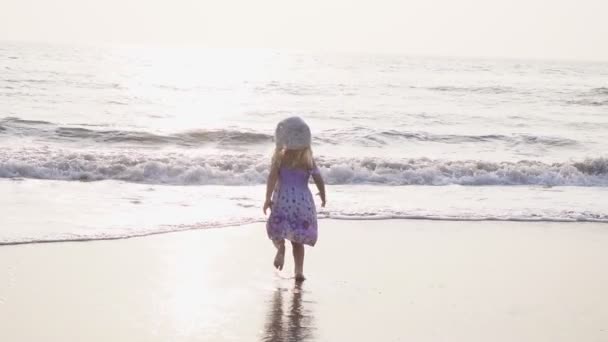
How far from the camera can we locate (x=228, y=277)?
734 centimetres

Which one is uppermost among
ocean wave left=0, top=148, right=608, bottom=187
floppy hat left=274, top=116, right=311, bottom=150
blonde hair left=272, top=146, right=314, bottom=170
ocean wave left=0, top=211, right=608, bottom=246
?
floppy hat left=274, top=116, right=311, bottom=150

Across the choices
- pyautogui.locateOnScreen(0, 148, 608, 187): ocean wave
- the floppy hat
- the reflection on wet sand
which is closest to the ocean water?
pyautogui.locateOnScreen(0, 148, 608, 187): ocean wave

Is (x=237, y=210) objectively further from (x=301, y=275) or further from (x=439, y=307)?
(x=439, y=307)

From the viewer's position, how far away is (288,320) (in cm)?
614

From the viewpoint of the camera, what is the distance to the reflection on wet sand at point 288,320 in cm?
574

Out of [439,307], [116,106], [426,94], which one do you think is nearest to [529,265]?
[439,307]

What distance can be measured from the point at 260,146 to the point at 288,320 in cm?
1504

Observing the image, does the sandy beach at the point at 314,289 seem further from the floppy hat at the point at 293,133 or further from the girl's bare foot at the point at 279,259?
the floppy hat at the point at 293,133

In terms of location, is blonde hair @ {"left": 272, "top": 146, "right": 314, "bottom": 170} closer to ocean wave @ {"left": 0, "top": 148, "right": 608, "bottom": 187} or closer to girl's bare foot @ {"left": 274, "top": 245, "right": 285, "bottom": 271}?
girl's bare foot @ {"left": 274, "top": 245, "right": 285, "bottom": 271}

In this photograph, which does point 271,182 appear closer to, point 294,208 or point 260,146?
point 294,208

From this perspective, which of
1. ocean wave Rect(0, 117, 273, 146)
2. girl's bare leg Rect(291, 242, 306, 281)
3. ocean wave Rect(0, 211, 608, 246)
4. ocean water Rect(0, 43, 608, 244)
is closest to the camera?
girl's bare leg Rect(291, 242, 306, 281)

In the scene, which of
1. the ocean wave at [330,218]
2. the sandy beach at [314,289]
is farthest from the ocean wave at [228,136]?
the sandy beach at [314,289]

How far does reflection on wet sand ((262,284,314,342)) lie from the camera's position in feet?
18.8

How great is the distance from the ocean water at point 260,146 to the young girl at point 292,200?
2.39 metres
